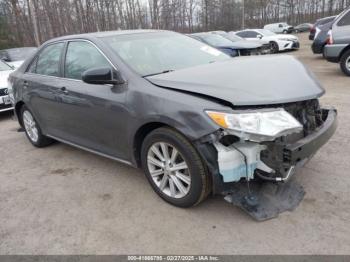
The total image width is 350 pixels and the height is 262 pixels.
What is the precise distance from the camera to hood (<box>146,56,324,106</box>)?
8.65ft

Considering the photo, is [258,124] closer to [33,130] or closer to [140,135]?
[140,135]

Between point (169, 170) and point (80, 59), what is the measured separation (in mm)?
1772

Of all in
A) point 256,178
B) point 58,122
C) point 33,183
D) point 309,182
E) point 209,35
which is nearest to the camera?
point 256,178

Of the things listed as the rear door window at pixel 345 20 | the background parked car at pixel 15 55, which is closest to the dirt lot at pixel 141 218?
the rear door window at pixel 345 20

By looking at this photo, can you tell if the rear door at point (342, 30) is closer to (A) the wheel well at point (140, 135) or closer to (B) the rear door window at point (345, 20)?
(B) the rear door window at point (345, 20)

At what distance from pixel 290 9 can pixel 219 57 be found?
5358cm

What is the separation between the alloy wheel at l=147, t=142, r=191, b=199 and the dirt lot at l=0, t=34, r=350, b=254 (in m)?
0.19

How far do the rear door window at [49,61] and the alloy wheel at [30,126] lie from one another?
73 centimetres

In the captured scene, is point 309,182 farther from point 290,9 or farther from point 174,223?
point 290,9

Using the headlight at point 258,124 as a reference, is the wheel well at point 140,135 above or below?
below

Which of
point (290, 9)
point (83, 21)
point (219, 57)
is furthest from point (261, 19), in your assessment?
point (219, 57)

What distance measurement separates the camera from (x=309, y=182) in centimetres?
333

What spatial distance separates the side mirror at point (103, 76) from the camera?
312 cm

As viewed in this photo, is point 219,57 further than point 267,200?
Yes
